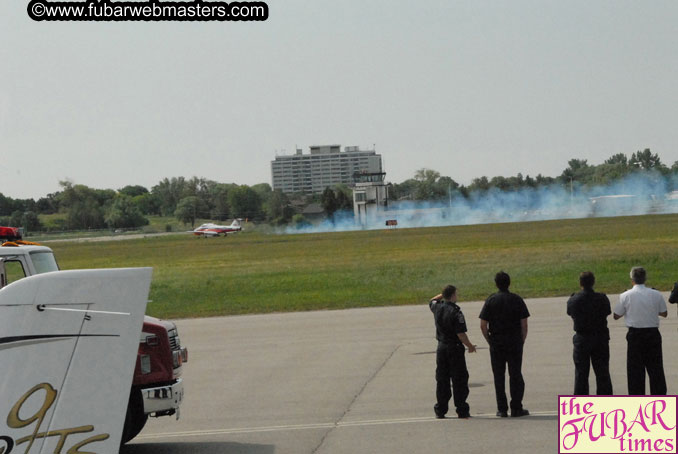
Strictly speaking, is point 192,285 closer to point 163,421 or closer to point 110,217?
point 163,421

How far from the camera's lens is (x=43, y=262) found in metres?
9.64

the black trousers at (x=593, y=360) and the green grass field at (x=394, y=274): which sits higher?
the black trousers at (x=593, y=360)

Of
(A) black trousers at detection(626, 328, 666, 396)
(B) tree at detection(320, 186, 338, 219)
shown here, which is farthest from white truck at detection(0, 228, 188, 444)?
(B) tree at detection(320, 186, 338, 219)

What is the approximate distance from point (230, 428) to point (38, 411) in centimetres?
681

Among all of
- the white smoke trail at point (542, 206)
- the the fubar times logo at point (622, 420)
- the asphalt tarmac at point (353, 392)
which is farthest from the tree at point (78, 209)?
the the fubar times logo at point (622, 420)

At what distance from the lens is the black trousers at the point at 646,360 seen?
10.6 meters

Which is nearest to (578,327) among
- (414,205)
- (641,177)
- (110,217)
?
(641,177)

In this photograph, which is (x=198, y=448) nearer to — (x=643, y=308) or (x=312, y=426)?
(x=312, y=426)

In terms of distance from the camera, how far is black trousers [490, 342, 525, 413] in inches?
431

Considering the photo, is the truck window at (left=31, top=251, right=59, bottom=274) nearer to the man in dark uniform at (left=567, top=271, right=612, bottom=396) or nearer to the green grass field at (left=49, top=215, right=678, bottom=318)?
the man in dark uniform at (left=567, top=271, right=612, bottom=396)

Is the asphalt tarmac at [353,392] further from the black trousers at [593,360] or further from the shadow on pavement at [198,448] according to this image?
the black trousers at [593,360]

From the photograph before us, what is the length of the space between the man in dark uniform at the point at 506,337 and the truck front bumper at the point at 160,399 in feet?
13.2

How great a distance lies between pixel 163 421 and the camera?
12.4 m

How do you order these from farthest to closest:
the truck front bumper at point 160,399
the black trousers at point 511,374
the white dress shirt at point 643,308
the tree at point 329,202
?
the tree at point 329,202, the black trousers at point 511,374, the white dress shirt at point 643,308, the truck front bumper at point 160,399
